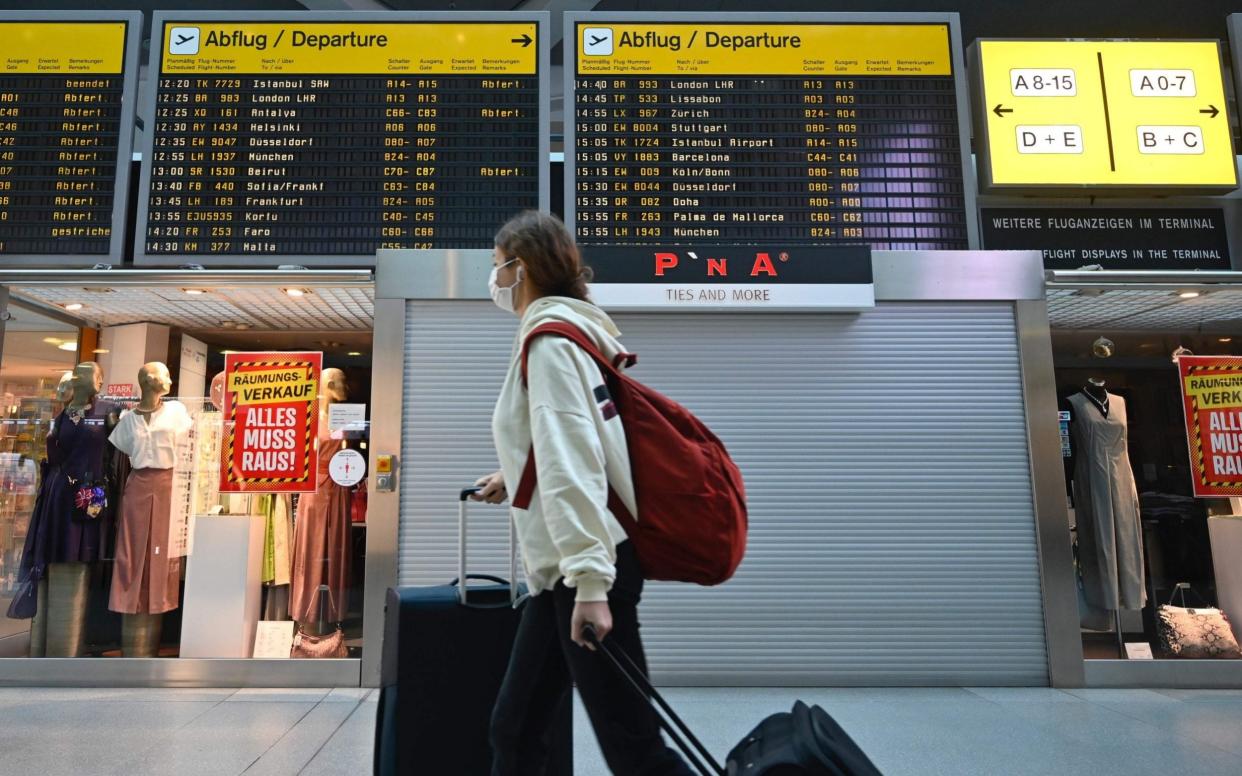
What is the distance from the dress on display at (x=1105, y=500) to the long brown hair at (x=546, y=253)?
179 inches

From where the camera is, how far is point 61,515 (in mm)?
4621

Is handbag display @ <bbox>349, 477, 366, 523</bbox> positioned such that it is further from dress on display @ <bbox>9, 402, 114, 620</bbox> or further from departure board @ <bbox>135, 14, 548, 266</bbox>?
dress on display @ <bbox>9, 402, 114, 620</bbox>

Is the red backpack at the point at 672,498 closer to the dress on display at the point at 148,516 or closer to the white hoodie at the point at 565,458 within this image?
the white hoodie at the point at 565,458

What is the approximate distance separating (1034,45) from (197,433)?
6331 mm

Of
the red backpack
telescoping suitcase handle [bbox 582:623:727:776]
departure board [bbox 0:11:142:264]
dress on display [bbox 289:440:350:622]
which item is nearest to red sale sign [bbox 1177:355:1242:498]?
the red backpack

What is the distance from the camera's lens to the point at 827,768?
4.74ft

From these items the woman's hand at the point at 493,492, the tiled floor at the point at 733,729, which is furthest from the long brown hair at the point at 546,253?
the tiled floor at the point at 733,729

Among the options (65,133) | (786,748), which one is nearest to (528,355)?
(786,748)

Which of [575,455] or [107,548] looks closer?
[575,455]

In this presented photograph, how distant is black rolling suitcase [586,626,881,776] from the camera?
1.44m

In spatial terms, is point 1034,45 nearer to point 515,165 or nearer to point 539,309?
point 515,165

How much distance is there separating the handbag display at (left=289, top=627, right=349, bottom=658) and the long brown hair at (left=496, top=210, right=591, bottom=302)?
11.6 ft

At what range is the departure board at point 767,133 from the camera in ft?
15.5

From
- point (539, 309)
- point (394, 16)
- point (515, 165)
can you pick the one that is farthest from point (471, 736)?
point (394, 16)
